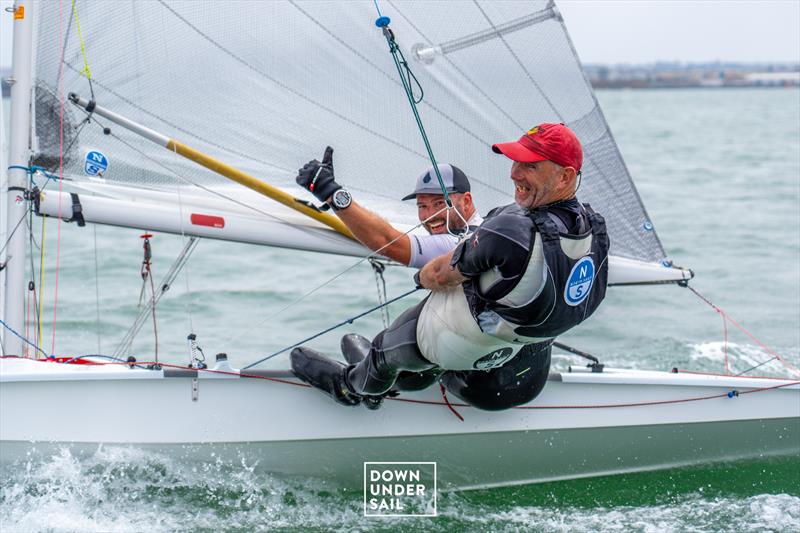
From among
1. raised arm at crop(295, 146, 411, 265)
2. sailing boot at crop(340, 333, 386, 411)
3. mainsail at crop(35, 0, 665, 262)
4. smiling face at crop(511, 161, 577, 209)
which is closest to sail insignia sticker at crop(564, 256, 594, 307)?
smiling face at crop(511, 161, 577, 209)

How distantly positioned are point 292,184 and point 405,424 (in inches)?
37.4

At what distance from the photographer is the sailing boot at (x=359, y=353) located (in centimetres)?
376

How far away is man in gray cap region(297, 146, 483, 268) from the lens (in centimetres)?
322

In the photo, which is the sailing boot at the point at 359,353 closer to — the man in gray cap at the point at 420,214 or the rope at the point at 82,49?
the man in gray cap at the point at 420,214

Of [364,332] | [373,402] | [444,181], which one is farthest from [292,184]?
[364,332]

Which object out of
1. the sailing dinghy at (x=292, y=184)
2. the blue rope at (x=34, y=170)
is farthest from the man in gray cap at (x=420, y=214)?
the blue rope at (x=34, y=170)

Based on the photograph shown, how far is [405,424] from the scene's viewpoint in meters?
3.91

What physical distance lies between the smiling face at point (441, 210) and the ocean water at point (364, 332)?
62 cm

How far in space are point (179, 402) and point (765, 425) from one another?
2200 mm

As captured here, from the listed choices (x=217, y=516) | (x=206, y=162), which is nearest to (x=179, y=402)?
(x=217, y=516)

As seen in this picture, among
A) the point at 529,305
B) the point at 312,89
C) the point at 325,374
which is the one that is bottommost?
the point at 325,374

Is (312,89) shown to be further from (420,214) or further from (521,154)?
(521,154)

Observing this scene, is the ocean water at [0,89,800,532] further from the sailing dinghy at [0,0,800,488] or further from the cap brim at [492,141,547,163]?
the cap brim at [492,141,547,163]

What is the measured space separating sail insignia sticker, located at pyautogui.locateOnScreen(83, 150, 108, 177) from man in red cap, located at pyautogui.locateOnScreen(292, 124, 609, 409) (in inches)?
47.8
